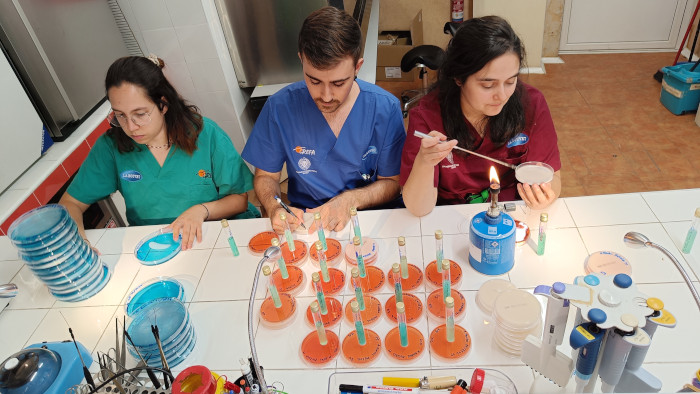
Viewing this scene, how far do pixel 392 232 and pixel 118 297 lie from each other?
956mm

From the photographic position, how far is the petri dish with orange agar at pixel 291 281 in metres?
1.47

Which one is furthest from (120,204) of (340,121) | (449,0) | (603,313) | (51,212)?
(449,0)

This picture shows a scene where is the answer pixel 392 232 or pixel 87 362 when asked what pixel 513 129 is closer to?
pixel 392 232

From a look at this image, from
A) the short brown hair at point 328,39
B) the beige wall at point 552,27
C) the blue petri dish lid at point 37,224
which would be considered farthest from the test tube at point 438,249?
the beige wall at point 552,27

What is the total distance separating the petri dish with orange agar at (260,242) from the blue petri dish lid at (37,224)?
598 millimetres

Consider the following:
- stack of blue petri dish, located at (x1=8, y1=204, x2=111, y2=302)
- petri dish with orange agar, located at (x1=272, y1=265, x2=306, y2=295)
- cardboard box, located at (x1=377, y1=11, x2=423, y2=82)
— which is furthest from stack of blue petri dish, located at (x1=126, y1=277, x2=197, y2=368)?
cardboard box, located at (x1=377, y1=11, x2=423, y2=82)

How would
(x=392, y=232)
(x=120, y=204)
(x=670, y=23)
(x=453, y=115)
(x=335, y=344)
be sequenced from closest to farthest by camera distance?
1. (x=335, y=344)
2. (x=392, y=232)
3. (x=453, y=115)
4. (x=120, y=204)
5. (x=670, y=23)

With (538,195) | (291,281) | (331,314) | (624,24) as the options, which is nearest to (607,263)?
(538,195)

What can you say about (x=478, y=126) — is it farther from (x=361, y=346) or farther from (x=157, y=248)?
(x=157, y=248)

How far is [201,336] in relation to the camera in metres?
1.37

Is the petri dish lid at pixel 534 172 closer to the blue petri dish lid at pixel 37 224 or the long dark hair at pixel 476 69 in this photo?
the long dark hair at pixel 476 69

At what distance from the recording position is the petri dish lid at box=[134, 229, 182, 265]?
1676 mm

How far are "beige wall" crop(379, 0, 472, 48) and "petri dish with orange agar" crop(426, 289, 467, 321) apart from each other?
395 centimetres

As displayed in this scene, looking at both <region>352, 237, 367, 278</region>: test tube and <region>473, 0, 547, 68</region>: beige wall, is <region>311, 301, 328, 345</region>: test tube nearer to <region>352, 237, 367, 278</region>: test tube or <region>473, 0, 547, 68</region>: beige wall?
<region>352, 237, 367, 278</region>: test tube
